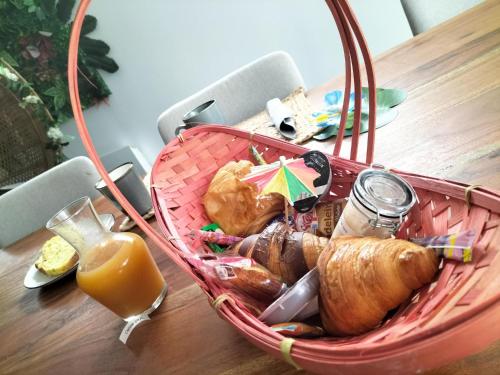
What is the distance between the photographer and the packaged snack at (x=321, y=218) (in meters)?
0.50

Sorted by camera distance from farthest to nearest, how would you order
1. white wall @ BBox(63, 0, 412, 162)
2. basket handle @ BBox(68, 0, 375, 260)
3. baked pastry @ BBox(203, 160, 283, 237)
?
white wall @ BBox(63, 0, 412, 162) < baked pastry @ BBox(203, 160, 283, 237) < basket handle @ BBox(68, 0, 375, 260)

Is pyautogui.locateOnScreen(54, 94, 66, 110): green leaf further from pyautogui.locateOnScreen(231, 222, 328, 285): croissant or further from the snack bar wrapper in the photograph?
the snack bar wrapper

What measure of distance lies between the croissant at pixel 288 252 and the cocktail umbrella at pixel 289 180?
0.16 ft

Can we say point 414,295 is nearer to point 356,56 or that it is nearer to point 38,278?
point 356,56

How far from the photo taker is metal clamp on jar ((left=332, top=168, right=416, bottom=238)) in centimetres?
38

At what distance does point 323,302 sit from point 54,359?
0.52 metres

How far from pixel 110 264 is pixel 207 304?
164mm

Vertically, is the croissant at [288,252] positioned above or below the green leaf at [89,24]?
below

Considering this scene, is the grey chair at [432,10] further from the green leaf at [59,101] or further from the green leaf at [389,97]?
the green leaf at [59,101]

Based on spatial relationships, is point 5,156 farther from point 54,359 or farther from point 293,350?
point 293,350

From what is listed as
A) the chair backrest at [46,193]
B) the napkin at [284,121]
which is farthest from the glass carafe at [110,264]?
the chair backrest at [46,193]

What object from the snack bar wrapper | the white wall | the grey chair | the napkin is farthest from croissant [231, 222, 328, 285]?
the white wall

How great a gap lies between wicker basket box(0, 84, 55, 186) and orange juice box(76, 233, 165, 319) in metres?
1.91

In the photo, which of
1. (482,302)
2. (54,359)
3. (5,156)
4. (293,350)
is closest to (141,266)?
(54,359)
